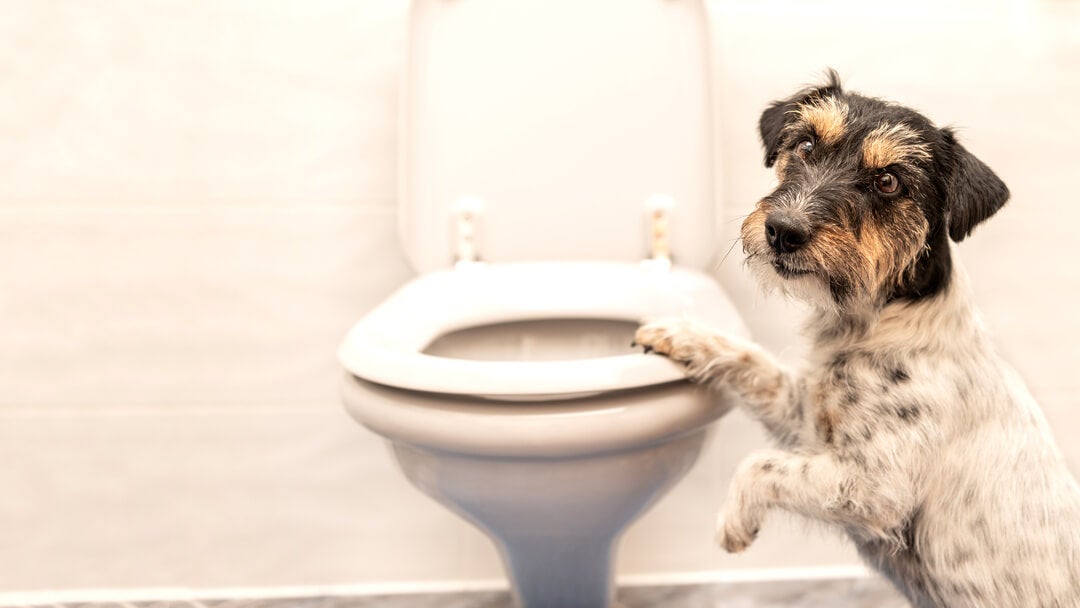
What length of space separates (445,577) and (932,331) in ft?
3.56

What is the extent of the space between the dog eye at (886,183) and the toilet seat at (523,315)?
0.26 meters

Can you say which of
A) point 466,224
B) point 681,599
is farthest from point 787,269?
point 681,599

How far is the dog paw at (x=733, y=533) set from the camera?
0.98 metres

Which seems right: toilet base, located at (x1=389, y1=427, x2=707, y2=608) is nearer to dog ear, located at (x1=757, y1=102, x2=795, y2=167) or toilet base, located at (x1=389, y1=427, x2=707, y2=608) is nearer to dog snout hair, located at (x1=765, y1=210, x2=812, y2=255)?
dog snout hair, located at (x1=765, y1=210, x2=812, y2=255)

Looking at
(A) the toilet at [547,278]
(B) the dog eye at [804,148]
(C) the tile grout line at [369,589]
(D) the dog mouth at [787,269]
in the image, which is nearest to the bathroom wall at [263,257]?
(C) the tile grout line at [369,589]

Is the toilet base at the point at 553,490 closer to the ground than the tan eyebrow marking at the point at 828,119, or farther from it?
closer to the ground

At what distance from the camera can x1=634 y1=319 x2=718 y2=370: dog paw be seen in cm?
98

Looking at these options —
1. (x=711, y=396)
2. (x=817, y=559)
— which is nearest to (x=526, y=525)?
(x=711, y=396)

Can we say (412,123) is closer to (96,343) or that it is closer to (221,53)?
(221,53)

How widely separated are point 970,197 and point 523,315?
0.61m

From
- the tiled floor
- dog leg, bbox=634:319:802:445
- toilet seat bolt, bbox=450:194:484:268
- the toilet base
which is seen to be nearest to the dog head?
dog leg, bbox=634:319:802:445

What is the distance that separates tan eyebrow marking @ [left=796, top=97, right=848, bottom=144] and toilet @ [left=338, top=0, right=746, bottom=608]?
27cm

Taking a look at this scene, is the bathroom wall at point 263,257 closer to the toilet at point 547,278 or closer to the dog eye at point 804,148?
the toilet at point 547,278

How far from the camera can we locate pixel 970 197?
90 centimetres
